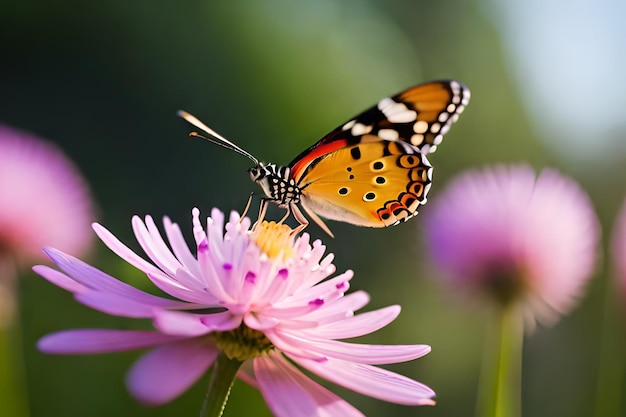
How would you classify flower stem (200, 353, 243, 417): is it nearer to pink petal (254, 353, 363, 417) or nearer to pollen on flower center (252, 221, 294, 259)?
pink petal (254, 353, 363, 417)

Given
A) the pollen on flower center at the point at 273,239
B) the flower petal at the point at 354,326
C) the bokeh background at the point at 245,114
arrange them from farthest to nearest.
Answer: the bokeh background at the point at 245,114 < the pollen on flower center at the point at 273,239 < the flower petal at the point at 354,326

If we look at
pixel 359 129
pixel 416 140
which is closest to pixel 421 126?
pixel 416 140

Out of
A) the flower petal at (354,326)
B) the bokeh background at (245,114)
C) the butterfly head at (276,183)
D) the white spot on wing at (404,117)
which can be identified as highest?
the bokeh background at (245,114)

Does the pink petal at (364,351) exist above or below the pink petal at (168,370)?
above

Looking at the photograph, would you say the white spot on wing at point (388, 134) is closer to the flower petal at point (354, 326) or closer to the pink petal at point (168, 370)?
the flower petal at point (354, 326)

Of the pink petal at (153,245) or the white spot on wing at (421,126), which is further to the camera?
the white spot on wing at (421,126)

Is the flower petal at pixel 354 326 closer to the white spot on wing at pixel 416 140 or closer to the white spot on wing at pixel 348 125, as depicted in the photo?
the white spot on wing at pixel 348 125

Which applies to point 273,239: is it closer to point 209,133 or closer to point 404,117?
point 209,133

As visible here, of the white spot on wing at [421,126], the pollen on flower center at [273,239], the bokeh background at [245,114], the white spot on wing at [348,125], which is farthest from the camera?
the bokeh background at [245,114]

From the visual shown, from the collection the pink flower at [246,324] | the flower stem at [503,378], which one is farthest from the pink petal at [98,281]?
the flower stem at [503,378]
